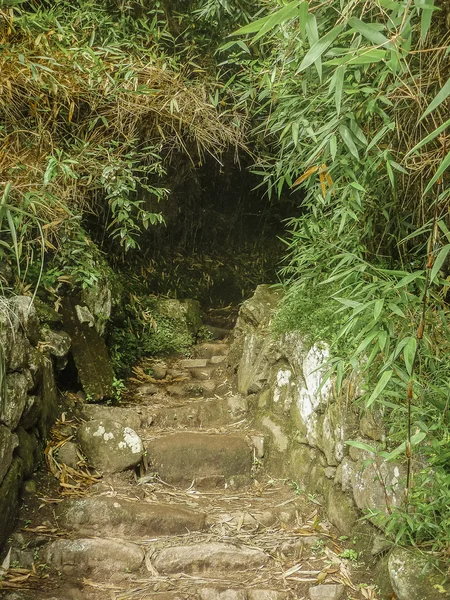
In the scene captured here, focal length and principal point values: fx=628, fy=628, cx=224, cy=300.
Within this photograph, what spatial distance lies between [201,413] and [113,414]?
2.35 feet

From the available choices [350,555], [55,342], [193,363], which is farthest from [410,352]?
[193,363]

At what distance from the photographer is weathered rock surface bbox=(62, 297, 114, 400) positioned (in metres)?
3.98

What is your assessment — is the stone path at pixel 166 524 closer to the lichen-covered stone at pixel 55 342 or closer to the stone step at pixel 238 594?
the stone step at pixel 238 594

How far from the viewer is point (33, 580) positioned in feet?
8.75

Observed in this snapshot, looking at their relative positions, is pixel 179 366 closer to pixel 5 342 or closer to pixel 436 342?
pixel 5 342

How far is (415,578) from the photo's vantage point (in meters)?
2.31

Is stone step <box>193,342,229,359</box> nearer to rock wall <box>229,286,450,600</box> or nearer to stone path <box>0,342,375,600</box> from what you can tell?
rock wall <box>229,286,450,600</box>

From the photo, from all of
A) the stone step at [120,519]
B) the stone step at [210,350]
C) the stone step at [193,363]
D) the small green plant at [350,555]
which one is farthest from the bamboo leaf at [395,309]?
the stone step at [210,350]

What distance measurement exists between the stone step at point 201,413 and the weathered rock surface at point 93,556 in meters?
1.27

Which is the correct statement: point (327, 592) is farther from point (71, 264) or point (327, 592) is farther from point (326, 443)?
point (71, 264)

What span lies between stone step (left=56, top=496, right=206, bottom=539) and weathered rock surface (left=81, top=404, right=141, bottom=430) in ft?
1.99

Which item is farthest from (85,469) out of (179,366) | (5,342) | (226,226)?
(226,226)

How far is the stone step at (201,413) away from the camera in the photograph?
13.7ft

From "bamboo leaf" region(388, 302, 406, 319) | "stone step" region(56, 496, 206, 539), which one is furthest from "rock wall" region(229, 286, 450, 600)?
"stone step" region(56, 496, 206, 539)
